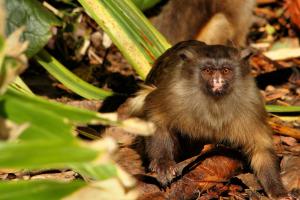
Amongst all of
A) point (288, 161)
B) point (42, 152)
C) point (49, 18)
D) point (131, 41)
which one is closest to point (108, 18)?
point (131, 41)

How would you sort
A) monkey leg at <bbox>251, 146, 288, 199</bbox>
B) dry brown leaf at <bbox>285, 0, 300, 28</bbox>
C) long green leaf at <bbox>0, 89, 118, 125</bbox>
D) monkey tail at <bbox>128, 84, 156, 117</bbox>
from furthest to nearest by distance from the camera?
dry brown leaf at <bbox>285, 0, 300, 28</bbox> < monkey tail at <bbox>128, 84, 156, 117</bbox> < monkey leg at <bbox>251, 146, 288, 199</bbox> < long green leaf at <bbox>0, 89, 118, 125</bbox>

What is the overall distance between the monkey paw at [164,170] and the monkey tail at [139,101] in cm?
66

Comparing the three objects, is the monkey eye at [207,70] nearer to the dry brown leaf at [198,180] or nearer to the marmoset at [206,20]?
the dry brown leaf at [198,180]

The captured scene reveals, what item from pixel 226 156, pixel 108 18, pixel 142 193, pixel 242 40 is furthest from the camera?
pixel 242 40

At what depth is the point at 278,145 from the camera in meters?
5.30

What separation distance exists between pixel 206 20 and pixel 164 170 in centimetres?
359

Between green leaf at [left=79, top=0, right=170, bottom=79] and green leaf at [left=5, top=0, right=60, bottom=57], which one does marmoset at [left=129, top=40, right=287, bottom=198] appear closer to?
green leaf at [left=79, top=0, right=170, bottom=79]

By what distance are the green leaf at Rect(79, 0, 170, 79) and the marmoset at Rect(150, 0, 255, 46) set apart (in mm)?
1872

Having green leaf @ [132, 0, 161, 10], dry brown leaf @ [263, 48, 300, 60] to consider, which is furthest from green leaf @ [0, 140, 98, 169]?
dry brown leaf @ [263, 48, 300, 60]

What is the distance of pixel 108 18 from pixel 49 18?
2.33 feet

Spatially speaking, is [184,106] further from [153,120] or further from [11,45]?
[11,45]

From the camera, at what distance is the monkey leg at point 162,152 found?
14.9 feet

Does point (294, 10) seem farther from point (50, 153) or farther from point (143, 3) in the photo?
point (50, 153)

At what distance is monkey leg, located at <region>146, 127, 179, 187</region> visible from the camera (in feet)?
14.9
